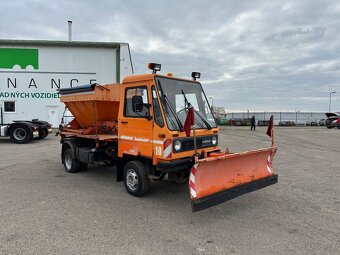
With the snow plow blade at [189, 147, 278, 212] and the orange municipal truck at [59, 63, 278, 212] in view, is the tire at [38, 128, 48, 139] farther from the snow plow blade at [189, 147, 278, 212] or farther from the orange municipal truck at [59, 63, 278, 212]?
the snow plow blade at [189, 147, 278, 212]

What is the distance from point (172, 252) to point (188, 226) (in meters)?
0.89

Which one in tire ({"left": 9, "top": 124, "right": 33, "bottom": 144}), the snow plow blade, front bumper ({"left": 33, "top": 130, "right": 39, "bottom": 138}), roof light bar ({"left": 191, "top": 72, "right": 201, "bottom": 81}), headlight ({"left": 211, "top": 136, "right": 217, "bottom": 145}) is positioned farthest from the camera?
front bumper ({"left": 33, "top": 130, "right": 39, "bottom": 138})

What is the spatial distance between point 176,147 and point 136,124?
1068 mm

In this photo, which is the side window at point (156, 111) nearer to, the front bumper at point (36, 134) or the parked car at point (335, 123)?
the front bumper at point (36, 134)

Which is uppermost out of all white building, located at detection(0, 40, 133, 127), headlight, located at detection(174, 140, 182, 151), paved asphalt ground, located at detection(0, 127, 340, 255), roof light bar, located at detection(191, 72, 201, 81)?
white building, located at detection(0, 40, 133, 127)

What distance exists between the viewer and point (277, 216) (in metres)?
5.00

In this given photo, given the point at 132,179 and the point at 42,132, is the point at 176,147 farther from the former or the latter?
the point at 42,132

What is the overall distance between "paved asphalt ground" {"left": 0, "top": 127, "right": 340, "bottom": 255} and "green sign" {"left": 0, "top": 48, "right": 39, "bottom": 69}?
19730 mm

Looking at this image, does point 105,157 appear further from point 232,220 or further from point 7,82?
point 7,82

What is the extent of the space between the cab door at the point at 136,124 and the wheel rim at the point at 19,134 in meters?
11.8

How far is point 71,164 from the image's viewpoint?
27.2 ft

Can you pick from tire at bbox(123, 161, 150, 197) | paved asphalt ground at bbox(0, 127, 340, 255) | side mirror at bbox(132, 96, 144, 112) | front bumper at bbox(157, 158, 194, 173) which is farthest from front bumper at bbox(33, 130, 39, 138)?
front bumper at bbox(157, 158, 194, 173)

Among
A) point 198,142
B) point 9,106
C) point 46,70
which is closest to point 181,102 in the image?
point 198,142

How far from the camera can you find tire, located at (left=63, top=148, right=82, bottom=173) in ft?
26.9
